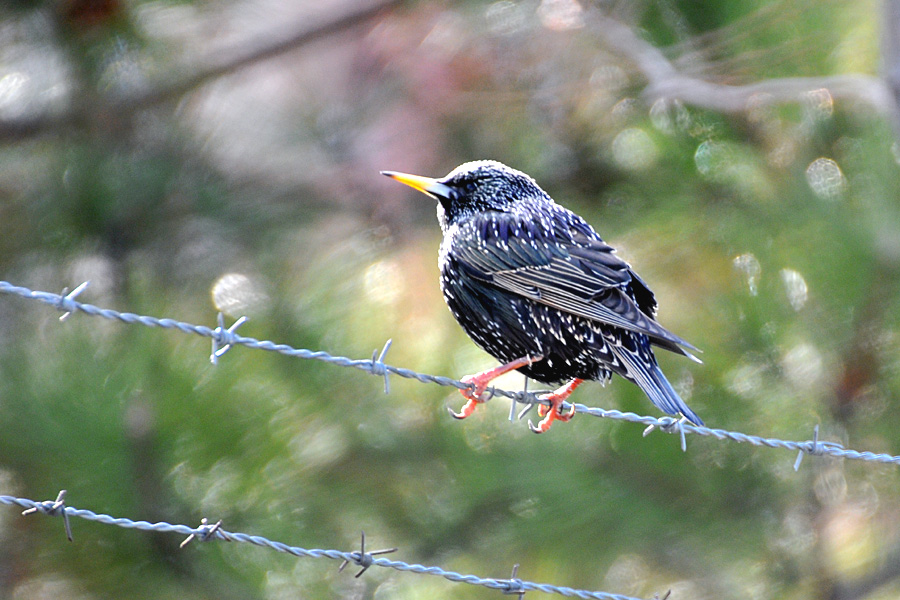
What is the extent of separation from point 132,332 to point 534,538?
1581mm

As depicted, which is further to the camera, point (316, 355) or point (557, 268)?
point (557, 268)

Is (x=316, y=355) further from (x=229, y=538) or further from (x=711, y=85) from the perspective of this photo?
(x=711, y=85)

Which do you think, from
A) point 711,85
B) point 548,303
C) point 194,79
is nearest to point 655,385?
point 548,303

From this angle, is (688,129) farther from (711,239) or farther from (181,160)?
(181,160)

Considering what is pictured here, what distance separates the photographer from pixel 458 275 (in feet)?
10.3

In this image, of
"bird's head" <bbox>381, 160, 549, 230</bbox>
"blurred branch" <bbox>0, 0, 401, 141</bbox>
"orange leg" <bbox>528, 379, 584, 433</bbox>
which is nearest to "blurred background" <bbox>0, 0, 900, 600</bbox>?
"blurred branch" <bbox>0, 0, 401, 141</bbox>

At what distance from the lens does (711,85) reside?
13.9ft

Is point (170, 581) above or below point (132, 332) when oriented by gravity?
below

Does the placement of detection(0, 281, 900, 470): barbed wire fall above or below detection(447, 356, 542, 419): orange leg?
above

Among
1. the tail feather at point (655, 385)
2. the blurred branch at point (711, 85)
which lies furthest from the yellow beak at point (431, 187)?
the blurred branch at point (711, 85)

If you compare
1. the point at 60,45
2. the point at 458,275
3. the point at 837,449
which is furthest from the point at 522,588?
the point at 60,45

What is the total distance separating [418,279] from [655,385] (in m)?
1.68

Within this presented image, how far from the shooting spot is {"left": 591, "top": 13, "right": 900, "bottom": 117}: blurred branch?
152 inches

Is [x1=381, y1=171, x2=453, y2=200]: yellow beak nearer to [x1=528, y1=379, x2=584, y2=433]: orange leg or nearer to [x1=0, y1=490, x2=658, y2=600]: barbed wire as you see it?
[x1=528, y1=379, x2=584, y2=433]: orange leg
